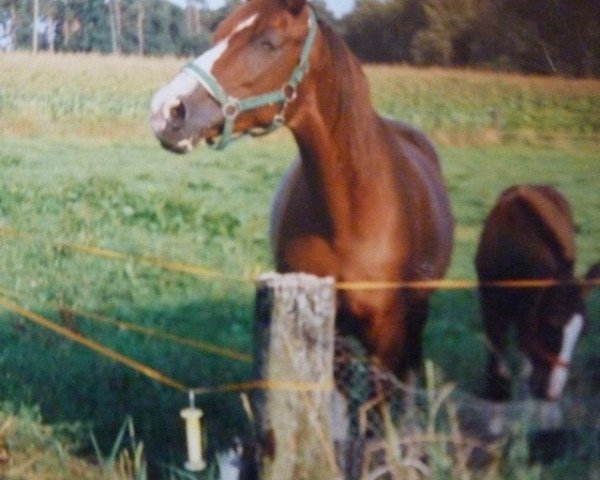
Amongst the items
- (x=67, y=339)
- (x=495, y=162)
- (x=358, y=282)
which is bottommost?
(x=67, y=339)

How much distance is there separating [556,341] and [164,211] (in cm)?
147

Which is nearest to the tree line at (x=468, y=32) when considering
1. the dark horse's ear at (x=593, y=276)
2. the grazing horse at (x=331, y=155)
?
the grazing horse at (x=331, y=155)

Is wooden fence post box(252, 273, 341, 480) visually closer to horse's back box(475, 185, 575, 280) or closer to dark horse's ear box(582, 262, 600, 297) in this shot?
horse's back box(475, 185, 575, 280)

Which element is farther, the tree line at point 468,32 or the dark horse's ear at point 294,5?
the tree line at point 468,32

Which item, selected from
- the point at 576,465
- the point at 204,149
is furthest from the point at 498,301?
the point at 204,149

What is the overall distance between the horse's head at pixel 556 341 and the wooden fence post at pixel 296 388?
2.32 ft

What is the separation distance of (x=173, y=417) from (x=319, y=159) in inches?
47.3

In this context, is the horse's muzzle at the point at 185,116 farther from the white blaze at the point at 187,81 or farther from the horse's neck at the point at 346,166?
the horse's neck at the point at 346,166

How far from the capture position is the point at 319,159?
4328 millimetres

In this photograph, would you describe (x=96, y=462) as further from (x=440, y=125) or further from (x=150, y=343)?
(x=440, y=125)

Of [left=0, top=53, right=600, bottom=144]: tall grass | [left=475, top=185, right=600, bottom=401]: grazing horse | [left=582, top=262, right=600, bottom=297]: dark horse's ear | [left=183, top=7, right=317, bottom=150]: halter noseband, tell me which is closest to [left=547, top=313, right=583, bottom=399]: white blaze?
[left=475, top=185, right=600, bottom=401]: grazing horse

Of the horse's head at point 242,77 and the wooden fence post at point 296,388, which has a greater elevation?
the horse's head at point 242,77

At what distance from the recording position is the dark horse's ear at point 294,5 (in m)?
4.18

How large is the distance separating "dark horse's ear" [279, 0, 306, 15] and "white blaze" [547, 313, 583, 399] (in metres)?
1.31
